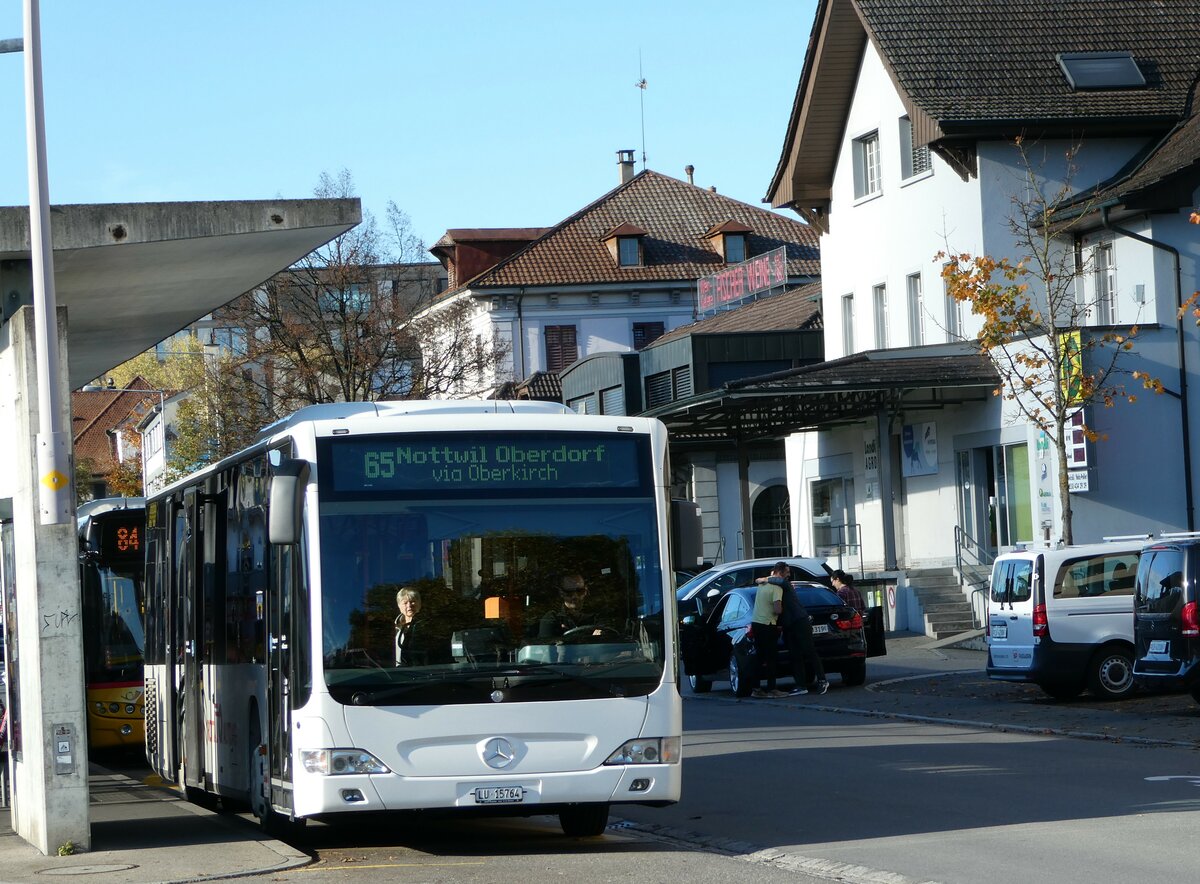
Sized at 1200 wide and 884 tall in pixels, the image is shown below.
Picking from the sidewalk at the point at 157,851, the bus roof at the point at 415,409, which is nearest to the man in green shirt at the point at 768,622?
the sidewalk at the point at 157,851

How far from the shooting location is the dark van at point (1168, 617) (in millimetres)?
19906

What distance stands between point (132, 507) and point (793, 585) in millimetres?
9114

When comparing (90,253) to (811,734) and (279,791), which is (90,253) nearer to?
(279,791)

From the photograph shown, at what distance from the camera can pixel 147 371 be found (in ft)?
381

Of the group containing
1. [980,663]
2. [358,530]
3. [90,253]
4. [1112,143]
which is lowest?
[980,663]

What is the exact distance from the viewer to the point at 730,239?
76.9m

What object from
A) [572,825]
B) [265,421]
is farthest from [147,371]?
[572,825]

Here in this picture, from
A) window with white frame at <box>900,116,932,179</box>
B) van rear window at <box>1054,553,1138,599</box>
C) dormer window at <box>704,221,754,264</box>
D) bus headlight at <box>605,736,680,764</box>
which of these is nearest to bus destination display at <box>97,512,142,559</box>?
van rear window at <box>1054,553,1138,599</box>

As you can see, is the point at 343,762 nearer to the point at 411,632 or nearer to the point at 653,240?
the point at 411,632

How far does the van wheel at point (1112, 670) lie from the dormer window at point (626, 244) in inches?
2081

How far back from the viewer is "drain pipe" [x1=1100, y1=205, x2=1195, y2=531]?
1379 inches

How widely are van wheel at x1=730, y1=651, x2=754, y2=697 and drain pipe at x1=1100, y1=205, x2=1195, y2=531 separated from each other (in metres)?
12.5

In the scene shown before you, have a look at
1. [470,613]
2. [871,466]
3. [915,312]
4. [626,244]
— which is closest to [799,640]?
[470,613]

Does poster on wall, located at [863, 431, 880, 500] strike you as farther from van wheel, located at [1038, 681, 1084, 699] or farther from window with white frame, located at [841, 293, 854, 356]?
van wheel, located at [1038, 681, 1084, 699]
